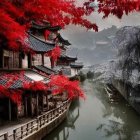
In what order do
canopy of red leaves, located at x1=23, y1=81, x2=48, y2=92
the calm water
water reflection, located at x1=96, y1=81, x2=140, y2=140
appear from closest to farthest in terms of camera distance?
canopy of red leaves, located at x1=23, y1=81, x2=48, y2=92, the calm water, water reflection, located at x1=96, y1=81, x2=140, y2=140

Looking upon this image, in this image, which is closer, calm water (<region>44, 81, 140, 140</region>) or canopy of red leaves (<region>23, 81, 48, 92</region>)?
canopy of red leaves (<region>23, 81, 48, 92</region>)

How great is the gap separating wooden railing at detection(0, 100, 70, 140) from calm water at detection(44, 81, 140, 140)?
56.1 inches

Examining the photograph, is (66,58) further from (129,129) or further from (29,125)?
(29,125)

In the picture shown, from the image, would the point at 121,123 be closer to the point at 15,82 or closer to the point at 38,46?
the point at 38,46

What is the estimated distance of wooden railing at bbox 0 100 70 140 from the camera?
18.6 meters

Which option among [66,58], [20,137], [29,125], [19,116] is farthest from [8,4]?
[66,58]

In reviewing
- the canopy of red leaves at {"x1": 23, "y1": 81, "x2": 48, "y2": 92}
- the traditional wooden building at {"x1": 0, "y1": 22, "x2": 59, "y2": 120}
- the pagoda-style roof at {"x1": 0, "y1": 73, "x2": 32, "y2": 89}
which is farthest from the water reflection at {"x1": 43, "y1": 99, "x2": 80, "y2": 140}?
the pagoda-style roof at {"x1": 0, "y1": 73, "x2": 32, "y2": 89}

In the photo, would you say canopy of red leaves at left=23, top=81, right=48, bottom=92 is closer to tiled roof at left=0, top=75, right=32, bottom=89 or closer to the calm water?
tiled roof at left=0, top=75, right=32, bottom=89

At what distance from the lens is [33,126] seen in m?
21.9

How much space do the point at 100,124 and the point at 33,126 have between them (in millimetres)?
11453

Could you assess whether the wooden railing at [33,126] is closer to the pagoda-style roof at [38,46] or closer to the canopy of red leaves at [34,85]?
the canopy of red leaves at [34,85]

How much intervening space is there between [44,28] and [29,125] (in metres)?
20.2

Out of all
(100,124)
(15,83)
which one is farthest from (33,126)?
(100,124)

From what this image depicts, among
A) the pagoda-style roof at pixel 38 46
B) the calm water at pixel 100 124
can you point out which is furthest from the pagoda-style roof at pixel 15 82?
the calm water at pixel 100 124
